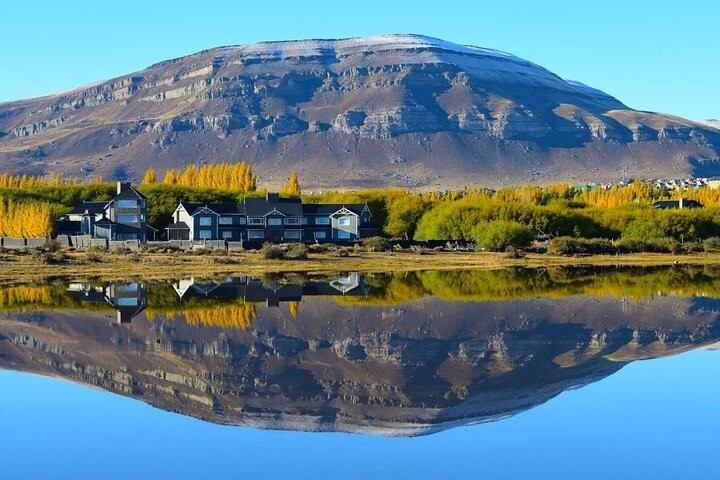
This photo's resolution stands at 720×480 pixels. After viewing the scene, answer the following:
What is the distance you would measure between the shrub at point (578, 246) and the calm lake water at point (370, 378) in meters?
33.5

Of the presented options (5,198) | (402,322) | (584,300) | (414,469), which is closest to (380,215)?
(5,198)

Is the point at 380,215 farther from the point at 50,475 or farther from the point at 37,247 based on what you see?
the point at 50,475

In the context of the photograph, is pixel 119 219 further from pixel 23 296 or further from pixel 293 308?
pixel 293 308

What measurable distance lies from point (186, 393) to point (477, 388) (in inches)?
238

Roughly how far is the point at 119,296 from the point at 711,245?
5492cm

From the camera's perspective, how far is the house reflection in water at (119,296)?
3816cm

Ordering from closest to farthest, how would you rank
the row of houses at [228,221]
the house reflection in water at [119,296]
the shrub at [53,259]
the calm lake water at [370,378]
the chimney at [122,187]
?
the calm lake water at [370,378], the house reflection in water at [119,296], the shrub at [53,259], the row of houses at [228,221], the chimney at [122,187]

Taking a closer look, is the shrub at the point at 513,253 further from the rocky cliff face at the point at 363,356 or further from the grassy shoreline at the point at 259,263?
the rocky cliff face at the point at 363,356

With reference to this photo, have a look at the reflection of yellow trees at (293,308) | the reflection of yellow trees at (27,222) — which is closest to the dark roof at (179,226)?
the reflection of yellow trees at (27,222)

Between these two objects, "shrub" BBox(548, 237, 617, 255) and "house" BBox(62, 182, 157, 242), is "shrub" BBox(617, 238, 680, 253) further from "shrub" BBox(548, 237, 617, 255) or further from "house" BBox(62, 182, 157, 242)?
"house" BBox(62, 182, 157, 242)

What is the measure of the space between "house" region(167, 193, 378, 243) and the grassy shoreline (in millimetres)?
16284

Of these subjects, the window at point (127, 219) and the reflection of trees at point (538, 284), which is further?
the window at point (127, 219)

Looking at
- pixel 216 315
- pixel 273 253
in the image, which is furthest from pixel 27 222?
pixel 216 315

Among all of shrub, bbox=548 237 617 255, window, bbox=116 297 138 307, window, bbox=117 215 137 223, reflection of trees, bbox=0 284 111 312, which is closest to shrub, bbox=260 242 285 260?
reflection of trees, bbox=0 284 111 312
